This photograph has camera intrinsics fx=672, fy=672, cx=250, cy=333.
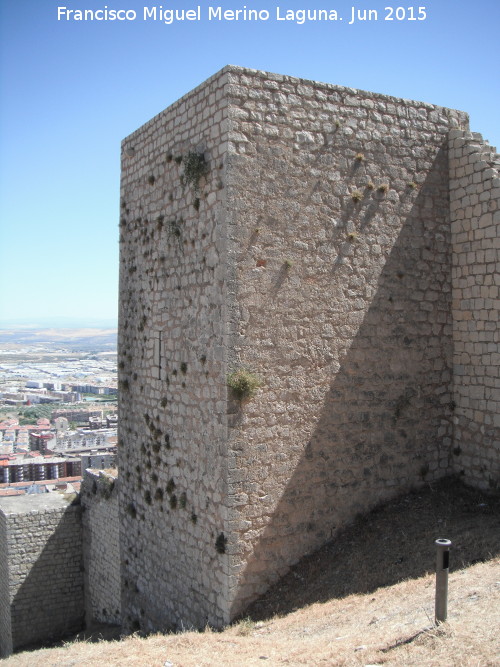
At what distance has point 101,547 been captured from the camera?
49.4 ft

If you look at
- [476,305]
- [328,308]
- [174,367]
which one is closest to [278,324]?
[328,308]

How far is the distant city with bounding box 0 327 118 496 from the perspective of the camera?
29156 millimetres

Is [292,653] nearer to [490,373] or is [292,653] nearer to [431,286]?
[490,373]

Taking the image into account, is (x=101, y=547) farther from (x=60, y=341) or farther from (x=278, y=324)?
(x=60, y=341)

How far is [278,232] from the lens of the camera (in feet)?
26.9

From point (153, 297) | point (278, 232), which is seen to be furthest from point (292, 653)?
point (153, 297)

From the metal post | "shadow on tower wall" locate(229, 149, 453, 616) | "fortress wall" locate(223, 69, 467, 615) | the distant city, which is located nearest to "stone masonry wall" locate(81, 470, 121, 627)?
the distant city

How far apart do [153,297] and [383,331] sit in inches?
131

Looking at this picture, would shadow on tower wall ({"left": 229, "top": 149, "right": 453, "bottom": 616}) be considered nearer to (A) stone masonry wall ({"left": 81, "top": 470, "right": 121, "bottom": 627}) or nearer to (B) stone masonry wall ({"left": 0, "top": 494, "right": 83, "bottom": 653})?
(A) stone masonry wall ({"left": 81, "top": 470, "right": 121, "bottom": 627})

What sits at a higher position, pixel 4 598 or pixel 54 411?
pixel 4 598

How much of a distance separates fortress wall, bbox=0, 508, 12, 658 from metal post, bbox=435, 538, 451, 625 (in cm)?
1276

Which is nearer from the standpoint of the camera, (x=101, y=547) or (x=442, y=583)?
(x=442, y=583)

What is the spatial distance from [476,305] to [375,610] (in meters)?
4.50

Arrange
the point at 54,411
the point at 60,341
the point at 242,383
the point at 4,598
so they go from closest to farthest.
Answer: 1. the point at 242,383
2. the point at 4,598
3. the point at 54,411
4. the point at 60,341
